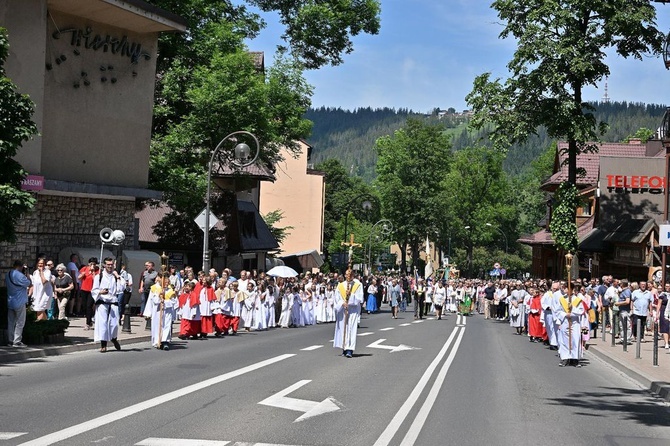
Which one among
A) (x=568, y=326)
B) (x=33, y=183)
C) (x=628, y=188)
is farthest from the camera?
(x=628, y=188)

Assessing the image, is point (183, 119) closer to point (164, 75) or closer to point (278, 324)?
point (164, 75)

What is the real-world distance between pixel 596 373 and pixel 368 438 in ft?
35.9

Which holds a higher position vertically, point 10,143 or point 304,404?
point 10,143

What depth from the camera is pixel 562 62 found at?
35.8 meters

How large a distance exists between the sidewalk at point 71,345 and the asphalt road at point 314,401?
1.65ft

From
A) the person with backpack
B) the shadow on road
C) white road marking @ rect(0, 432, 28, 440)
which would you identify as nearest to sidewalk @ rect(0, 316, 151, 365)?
the person with backpack

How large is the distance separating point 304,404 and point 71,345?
896cm

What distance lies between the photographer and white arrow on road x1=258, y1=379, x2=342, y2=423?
1153 cm

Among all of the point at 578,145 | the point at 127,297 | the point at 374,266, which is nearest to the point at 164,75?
the point at 127,297

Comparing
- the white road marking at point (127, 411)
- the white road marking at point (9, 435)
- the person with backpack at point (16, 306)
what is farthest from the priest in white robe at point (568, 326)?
the white road marking at point (9, 435)

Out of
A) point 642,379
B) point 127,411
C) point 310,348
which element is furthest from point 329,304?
point 127,411

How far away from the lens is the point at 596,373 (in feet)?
63.8

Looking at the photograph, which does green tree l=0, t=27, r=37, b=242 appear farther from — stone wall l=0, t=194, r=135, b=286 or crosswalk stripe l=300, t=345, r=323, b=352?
stone wall l=0, t=194, r=135, b=286

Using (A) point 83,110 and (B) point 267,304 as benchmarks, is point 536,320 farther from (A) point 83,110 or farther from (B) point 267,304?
(A) point 83,110
